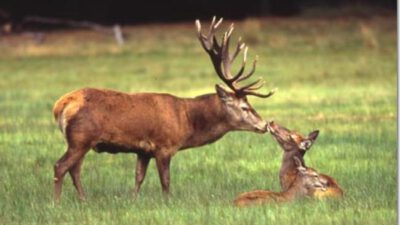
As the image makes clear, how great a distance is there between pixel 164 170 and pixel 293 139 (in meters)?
1.17

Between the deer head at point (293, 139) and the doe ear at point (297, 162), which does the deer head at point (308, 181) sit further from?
the deer head at point (293, 139)

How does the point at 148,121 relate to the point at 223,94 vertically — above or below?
below

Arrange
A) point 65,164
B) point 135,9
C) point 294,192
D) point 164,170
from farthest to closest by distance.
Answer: point 135,9 < point 164,170 < point 65,164 < point 294,192

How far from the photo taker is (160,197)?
1282 centimetres

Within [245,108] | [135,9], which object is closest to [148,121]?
[245,108]

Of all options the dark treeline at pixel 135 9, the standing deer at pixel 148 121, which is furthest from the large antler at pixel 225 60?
the dark treeline at pixel 135 9

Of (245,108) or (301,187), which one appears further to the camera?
(245,108)

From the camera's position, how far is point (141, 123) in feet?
42.3

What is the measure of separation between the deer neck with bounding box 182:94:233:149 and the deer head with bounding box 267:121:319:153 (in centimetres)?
86

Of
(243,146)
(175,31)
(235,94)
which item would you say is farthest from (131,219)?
(175,31)

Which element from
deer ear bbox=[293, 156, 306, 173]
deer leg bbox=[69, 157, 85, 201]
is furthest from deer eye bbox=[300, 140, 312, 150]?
deer leg bbox=[69, 157, 85, 201]

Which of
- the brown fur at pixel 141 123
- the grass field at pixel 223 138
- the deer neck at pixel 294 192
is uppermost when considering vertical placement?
the deer neck at pixel 294 192

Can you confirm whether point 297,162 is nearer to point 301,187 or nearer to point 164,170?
point 301,187

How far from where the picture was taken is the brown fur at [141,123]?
12695 millimetres
